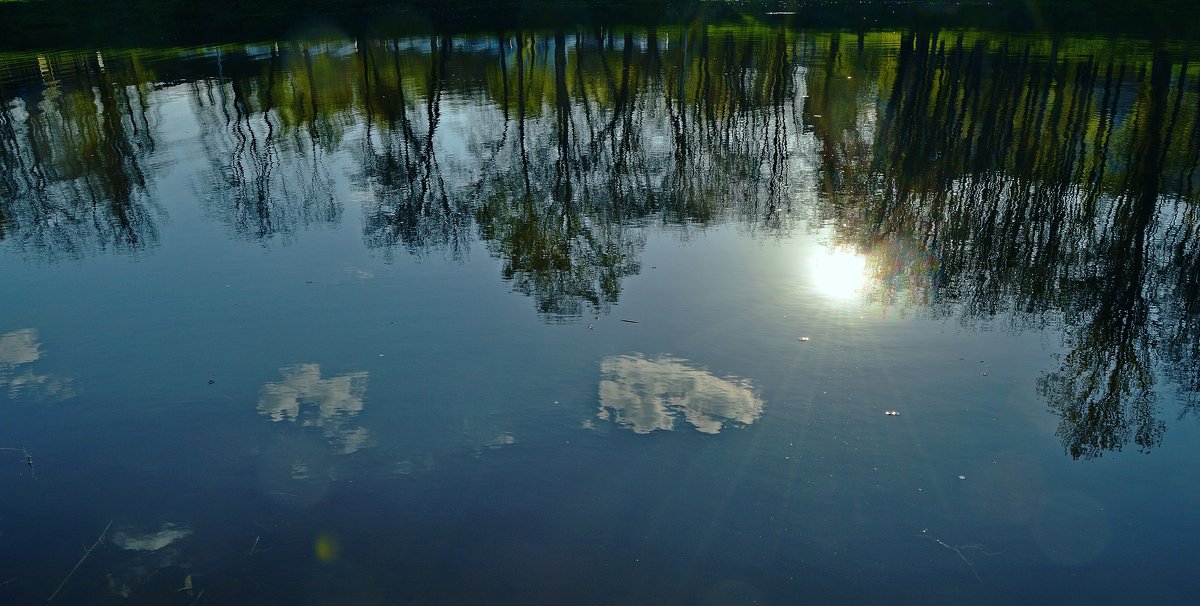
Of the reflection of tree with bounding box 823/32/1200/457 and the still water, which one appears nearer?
the still water

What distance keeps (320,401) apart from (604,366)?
4009 millimetres

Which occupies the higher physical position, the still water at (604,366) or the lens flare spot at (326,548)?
the still water at (604,366)

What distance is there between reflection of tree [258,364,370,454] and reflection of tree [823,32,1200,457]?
9046mm

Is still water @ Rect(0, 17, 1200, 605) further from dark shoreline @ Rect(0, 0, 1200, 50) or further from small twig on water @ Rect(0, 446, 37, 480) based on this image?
dark shoreline @ Rect(0, 0, 1200, 50)

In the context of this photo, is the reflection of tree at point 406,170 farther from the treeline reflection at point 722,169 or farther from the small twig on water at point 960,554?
the small twig on water at point 960,554

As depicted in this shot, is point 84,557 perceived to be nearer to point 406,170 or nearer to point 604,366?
point 604,366

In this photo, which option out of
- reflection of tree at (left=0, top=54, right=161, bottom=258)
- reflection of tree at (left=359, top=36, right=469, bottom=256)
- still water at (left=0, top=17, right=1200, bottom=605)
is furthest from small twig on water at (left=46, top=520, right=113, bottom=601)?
reflection of tree at (left=0, top=54, right=161, bottom=258)

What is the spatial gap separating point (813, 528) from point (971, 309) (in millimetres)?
7401

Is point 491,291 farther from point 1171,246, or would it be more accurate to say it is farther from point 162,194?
point 1171,246

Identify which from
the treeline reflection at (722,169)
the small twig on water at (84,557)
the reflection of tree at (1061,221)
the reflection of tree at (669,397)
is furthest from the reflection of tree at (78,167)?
the reflection of tree at (1061,221)

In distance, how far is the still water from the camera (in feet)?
31.3

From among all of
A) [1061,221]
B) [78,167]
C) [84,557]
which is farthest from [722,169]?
[84,557]

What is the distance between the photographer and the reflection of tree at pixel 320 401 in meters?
11.9

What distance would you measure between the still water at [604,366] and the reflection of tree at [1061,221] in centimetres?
11
